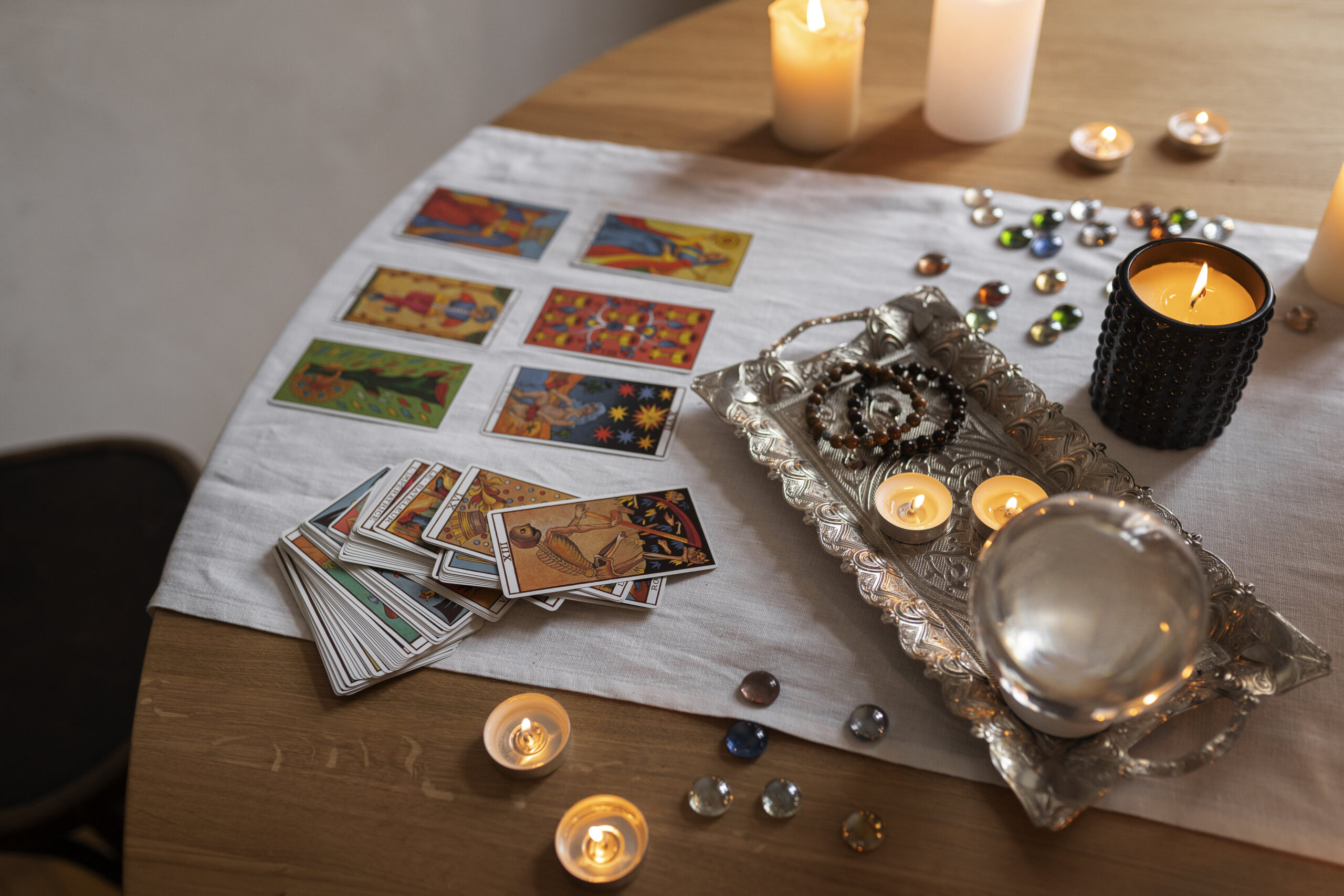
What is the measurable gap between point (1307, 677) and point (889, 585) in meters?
0.30

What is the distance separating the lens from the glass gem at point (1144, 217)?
109 centimetres

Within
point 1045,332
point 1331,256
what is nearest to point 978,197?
point 1045,332

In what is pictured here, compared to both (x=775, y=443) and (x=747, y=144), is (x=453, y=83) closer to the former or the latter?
(x=747, y=144)

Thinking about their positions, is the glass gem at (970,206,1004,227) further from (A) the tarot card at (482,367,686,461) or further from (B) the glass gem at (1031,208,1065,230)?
(A) the tarot card at (482,367,686,461)

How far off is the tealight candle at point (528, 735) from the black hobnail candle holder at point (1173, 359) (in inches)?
22.6

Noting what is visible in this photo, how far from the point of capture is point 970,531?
0.79 metres

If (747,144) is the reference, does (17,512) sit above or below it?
below

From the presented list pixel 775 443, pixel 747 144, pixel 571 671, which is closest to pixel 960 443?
pixel 775 443

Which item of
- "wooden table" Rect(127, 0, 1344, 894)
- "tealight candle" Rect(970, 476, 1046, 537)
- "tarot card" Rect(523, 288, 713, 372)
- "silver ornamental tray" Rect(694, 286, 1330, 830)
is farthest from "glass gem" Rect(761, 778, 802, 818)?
"tarot card" Rect(523, 288, 713, 372)

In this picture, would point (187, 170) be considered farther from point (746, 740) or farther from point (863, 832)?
point (863, 832)

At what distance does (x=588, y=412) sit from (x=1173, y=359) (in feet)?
1.78

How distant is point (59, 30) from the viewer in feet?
4.89

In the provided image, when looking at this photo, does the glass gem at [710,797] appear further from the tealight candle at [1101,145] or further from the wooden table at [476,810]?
the tealight candle at [1101,145]

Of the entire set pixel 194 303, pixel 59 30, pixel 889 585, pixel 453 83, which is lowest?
pixel 194 303
